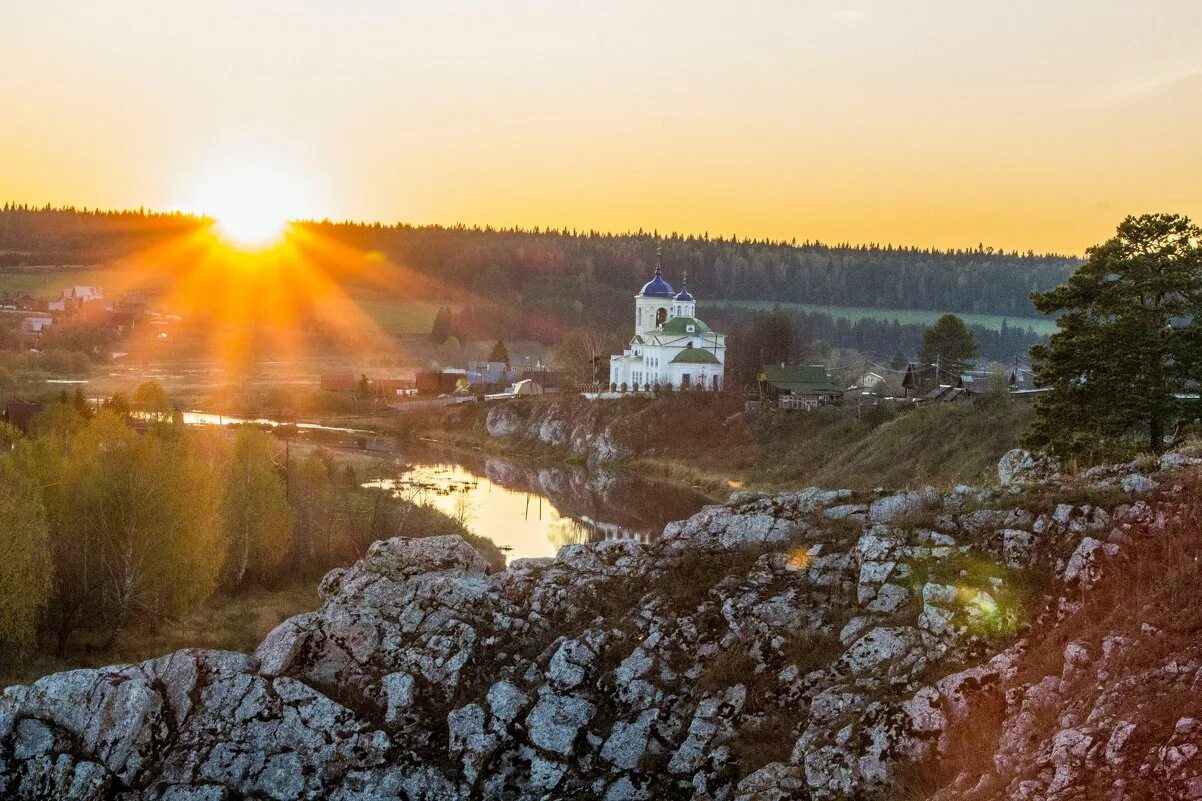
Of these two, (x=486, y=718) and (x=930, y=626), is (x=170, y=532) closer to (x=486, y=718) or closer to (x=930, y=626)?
(x=486, y=718)

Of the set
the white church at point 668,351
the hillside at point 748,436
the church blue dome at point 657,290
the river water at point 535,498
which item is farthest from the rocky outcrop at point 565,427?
the church blue dome at point 657,290

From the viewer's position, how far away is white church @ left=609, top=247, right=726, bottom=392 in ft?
338

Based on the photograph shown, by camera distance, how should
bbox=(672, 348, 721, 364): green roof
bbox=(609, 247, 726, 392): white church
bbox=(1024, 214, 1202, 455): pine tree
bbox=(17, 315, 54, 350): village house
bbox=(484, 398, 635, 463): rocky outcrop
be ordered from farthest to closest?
bbox=(17, 315, 54, 350): village house, bbox=(672, 348, 721, 364): green roof, bbox=(609, 247, 726, 392): white church, bbox=(484, 398, 635, 463): rocky outcrop, bbox=(1024, 214, 1202, 455): pine tree

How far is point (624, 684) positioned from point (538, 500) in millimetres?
52050

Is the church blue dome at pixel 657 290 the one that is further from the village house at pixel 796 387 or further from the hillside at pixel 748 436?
the village house at pixel 796 387

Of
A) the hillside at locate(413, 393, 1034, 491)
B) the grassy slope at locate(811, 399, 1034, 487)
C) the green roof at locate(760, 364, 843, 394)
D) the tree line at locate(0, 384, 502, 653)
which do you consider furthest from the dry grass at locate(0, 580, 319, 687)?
the green roof at locate(760, 364, 843, 394)

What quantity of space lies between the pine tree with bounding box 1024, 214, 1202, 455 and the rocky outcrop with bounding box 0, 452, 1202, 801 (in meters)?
9.70

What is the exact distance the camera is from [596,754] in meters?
19.0

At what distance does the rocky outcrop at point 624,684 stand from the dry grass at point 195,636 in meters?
11.3

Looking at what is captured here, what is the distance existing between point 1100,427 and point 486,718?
A: 731 inches

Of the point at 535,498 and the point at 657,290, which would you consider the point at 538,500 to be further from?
the point at 657,290

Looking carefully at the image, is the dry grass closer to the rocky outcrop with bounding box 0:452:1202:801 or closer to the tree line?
the tree line

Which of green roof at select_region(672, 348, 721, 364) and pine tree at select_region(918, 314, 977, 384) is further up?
pine tree at select_region(918, 314, 977, 384)

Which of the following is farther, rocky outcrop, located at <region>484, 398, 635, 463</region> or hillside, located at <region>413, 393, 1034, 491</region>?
rocky outcrop, located at <region>484, 398, 635, 463</region>
